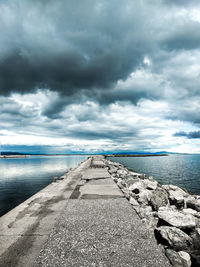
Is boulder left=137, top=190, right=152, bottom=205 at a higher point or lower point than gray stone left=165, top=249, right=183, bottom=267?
lower

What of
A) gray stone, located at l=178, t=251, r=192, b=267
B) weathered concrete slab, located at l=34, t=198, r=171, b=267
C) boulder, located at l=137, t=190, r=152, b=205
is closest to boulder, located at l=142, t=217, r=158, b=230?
weathered concrete slab, located at l=34, t=198, r=171, b=267

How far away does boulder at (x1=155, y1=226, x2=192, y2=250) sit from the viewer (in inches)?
136

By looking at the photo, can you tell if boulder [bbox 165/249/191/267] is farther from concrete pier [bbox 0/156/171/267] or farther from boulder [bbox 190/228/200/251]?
boulder [bbox 190/228/200/251]

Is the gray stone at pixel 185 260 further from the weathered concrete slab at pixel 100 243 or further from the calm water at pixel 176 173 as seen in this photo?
the calm water at pixel 176 173

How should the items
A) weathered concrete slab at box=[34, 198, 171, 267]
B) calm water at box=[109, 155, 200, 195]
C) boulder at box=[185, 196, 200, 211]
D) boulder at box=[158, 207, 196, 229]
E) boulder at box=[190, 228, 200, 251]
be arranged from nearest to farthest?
weathered concrete slab at box=[34, 198, 171, 267]
boulder at box=[190, 228, 200, 251]
boulder at box=[158, 207, 196, 229]
boulder at box=[185, 196, 200, 211]
calm water at box=[109, 155, 200, 195]

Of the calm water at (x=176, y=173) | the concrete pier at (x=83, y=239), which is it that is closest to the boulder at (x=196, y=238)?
the concrete pier at (x=83, y=239)

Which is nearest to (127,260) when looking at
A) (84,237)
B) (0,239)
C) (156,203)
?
(84,237)

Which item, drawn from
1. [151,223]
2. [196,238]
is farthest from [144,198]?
[196,238]

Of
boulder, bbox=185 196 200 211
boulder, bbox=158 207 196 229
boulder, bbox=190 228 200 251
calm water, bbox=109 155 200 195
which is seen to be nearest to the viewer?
boulder, bbox=190 228 200 251

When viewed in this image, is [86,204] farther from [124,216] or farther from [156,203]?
[156,203]

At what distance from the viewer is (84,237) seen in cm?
282

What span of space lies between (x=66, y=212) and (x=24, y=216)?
2.19 meters

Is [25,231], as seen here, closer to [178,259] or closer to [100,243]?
[100,243]

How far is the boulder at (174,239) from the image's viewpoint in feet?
11.4
